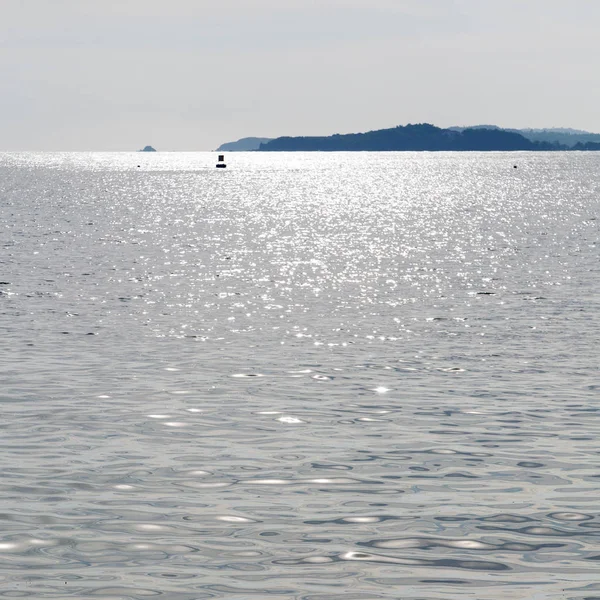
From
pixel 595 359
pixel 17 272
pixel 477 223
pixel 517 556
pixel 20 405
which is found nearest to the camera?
pixel 517 556

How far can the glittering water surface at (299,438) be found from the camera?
53.6 feet

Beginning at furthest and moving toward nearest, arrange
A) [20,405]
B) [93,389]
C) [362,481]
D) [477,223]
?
1. [477,223]
2. [93,389]
3. [20,405]
4. [362,481]

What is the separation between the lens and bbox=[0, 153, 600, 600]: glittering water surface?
53.6ft

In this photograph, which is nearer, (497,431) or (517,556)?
(517,556)

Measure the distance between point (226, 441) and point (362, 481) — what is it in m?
4.55

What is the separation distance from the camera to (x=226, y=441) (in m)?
24.8

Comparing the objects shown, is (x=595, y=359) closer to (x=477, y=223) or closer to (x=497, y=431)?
(x=497, y=431)

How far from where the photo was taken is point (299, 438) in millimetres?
24984

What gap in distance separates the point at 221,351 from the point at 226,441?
13.1 metres

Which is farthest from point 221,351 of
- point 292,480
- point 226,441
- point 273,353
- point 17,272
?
point 17,272

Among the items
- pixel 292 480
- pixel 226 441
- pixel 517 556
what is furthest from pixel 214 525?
pixel 226 441

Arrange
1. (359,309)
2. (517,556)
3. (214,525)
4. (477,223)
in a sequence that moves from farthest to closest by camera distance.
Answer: (477,223) → (359,309) → (214,525) → (517,556)

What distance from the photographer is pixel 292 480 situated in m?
21.3

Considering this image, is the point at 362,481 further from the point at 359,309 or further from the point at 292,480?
the point at 359,309
